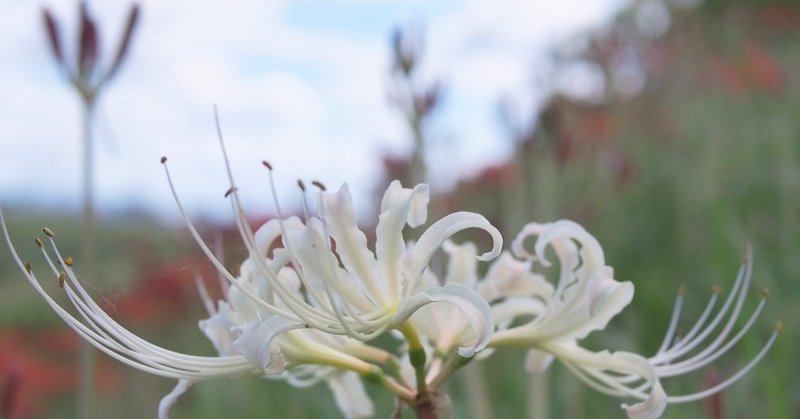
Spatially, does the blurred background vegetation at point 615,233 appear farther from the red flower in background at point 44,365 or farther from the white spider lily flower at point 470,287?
the white spider lily flower at point 470,287

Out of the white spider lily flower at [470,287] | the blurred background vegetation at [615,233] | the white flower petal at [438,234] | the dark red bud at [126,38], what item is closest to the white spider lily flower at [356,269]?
the white flower petal at [438,234]

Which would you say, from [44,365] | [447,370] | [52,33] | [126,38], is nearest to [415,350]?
[447,370]

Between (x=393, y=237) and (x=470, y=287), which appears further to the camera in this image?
(x=470, y=287)

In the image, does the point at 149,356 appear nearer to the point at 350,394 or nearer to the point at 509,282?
the point at 350,394

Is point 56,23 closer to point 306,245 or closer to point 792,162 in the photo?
point 306,245

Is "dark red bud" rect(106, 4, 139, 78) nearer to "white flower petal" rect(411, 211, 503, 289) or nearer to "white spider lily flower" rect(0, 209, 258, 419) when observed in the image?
"white spider lily flower" rect(0, 209, 258, 419)

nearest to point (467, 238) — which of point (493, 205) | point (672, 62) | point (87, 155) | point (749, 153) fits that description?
point (493, 205)
